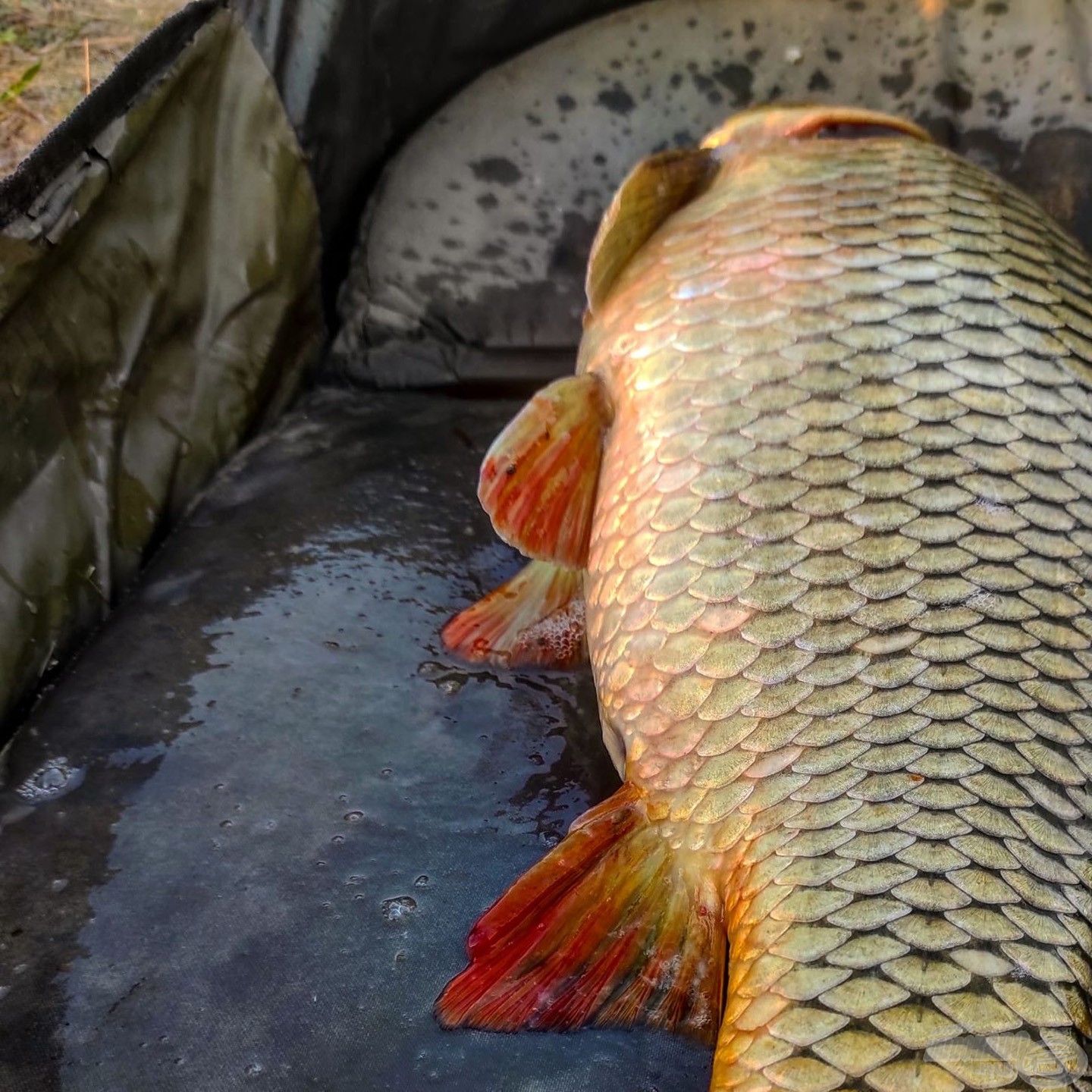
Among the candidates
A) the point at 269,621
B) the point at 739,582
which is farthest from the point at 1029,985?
the point at 269,621

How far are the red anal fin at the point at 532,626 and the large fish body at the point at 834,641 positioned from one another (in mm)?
169

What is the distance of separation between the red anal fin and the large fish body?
6.7 inches

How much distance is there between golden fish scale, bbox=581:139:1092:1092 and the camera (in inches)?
35.3

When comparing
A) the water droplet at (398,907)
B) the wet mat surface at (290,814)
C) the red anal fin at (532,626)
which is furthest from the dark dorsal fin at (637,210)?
the water droplet at (398,907)

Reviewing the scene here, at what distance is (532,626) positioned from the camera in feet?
5.21

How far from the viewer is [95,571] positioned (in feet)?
5.42

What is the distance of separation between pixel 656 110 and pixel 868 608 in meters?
1.33

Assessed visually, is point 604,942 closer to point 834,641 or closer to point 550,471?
point 834,641

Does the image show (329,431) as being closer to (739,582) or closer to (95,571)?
(95,571)

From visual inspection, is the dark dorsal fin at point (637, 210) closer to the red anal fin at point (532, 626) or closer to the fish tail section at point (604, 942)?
the red anal fin at point (532, 626)

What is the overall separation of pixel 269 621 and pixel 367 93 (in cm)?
100

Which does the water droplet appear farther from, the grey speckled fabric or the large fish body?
the grey speckled fabric

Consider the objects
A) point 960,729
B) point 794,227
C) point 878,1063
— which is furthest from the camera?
point 794,227

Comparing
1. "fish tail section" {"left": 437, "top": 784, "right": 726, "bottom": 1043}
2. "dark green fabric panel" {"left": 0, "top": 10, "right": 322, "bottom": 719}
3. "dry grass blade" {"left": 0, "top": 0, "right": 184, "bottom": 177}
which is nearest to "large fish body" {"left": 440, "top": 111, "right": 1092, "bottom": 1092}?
"fish tail section" {"left": 437, "top": 784, "right": 726, "bottom": 1043}
